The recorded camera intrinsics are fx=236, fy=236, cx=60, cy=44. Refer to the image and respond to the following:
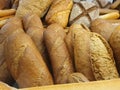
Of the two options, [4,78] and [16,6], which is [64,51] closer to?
[4,78]

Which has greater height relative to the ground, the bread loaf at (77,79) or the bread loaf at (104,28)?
the bread loaf at (104,28)

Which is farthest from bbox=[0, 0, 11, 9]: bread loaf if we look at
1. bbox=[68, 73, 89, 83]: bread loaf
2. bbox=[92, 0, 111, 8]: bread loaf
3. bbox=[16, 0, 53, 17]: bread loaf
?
bbox=[68, 73, 89, 83]: bread loaf

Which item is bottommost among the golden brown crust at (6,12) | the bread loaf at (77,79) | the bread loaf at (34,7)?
the bread loaf at (77,79)

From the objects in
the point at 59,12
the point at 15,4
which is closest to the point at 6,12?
the point at 15,4

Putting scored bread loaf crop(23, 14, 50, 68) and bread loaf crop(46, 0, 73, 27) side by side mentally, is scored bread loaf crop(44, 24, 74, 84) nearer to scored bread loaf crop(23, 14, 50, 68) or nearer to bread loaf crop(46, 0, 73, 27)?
scored bread loaf crop(23, 14, 50, 68)

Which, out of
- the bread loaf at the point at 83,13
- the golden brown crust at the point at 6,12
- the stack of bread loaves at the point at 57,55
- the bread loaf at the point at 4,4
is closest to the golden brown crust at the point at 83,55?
the stack of bread loaves at the point at 57,55

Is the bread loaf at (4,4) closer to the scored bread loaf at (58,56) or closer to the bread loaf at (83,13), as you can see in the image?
the bread loaf at (83,13)

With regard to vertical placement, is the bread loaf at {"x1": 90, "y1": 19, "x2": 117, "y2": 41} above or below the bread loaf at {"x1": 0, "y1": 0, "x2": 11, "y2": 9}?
below
